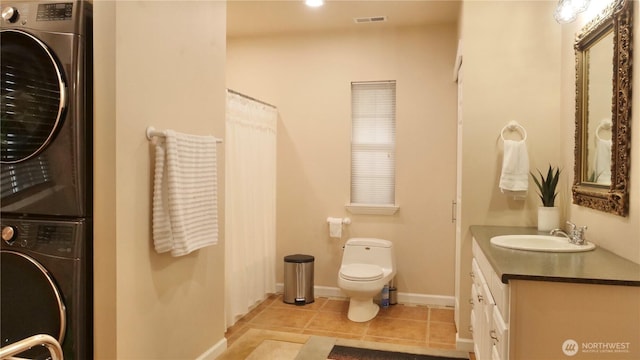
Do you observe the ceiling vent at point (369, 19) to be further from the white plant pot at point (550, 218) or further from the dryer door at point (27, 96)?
the dryer door at point (27, 96)

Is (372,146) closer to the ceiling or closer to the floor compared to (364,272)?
closer to the ceiling

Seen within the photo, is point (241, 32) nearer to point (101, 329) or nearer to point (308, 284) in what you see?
point (308, 284)

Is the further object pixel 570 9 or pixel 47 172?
pixel 570 9

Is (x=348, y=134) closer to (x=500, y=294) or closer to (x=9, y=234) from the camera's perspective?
(x=500, y=294)

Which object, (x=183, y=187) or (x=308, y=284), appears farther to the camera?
(x=308, y=284)

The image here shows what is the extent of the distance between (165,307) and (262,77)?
2743mm

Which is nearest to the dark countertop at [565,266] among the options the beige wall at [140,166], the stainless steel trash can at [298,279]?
the beige wall at [140,166]

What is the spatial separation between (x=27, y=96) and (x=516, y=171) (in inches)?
107

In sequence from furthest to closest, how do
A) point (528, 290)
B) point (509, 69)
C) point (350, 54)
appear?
1. point (350, 54)
2. point (509, 69)
3. point (528, 290)

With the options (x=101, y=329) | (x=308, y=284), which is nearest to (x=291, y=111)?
(x=308, y=284)

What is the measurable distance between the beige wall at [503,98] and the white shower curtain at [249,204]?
176 cm

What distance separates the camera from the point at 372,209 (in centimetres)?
417

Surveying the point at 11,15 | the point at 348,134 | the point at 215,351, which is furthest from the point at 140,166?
the point at 348,134

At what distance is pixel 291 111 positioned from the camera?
4.35 meters
